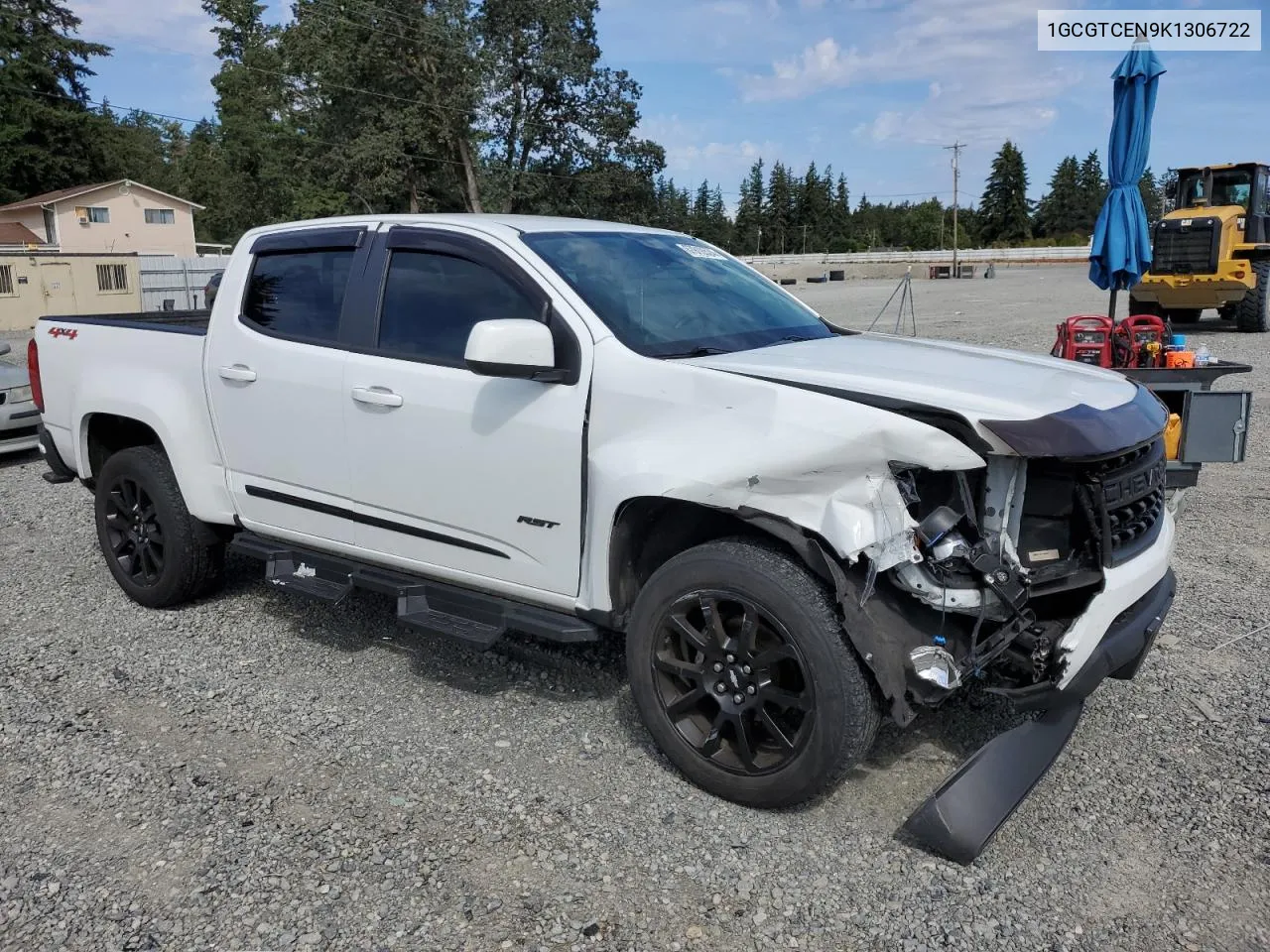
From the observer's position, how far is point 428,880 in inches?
122

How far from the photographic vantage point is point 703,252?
15.5 ft

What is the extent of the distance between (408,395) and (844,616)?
6.39 feet

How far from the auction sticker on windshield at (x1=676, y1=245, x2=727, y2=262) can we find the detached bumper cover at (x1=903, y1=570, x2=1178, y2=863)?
236 cm

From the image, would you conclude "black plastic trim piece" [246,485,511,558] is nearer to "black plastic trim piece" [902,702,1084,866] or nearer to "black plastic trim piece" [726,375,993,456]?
"black plastic trim piece" [726,375,993,456]

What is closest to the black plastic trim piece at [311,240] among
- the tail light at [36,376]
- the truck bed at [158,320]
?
the truck bed at [158,320]

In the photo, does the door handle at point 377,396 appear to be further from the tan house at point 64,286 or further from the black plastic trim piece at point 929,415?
the tan house at point 64,286

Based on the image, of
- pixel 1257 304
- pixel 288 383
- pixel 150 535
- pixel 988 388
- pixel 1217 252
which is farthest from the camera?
pixel 1257 304

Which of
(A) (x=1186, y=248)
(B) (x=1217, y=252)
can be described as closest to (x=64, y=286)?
(A) (x=1186, y=248)

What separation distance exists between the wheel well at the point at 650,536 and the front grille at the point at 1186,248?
51.9 feet

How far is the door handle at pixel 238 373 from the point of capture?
4.59 meters

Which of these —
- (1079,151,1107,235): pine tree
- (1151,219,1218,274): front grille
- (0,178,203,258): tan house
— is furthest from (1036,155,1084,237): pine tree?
(1151,219,1218,274): front grille

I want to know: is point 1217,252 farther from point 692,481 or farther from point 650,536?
point 692,481

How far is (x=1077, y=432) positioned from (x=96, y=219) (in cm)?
5962

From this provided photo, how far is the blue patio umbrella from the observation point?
9.98m
